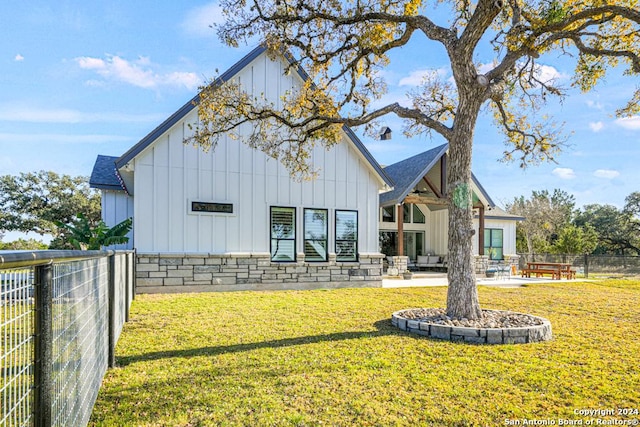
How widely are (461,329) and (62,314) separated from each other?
5.48 meters

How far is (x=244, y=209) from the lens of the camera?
39.9 ft

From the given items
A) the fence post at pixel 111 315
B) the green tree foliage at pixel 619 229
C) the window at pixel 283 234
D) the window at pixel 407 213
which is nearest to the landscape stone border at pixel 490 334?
the fence post at pixel 111 315

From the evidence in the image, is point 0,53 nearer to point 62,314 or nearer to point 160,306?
point 160,306

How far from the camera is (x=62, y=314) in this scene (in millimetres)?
2330

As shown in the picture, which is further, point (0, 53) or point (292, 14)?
point (0, 53)

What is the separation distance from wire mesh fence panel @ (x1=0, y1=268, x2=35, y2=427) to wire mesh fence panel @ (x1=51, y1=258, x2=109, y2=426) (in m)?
0.30

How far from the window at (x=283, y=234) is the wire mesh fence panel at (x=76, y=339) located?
8458 millimetres

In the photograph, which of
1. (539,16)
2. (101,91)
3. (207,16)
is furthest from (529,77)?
(101,91)

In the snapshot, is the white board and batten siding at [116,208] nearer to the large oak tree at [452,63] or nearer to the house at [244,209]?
the house at [244,209]

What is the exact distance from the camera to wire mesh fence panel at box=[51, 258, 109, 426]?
86.5 inches

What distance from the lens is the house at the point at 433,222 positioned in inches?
765

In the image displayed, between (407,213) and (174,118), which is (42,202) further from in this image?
(407,213)

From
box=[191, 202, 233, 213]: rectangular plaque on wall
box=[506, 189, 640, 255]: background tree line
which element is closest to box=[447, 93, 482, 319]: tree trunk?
box=[191, 202, 233, 213]: rectangular plaque on wall

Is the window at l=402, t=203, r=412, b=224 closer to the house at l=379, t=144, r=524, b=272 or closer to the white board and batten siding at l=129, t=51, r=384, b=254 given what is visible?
the house at l=379, t=144, r=524, b=272
